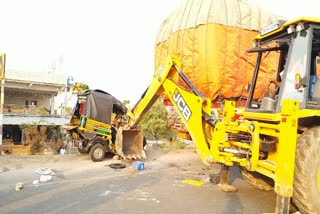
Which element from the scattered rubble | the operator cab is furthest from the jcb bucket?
the operator cab

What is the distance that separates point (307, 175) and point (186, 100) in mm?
2818

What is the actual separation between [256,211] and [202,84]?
4.00m

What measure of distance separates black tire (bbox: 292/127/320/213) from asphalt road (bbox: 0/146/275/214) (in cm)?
82

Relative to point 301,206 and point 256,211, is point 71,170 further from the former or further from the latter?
point 301,206

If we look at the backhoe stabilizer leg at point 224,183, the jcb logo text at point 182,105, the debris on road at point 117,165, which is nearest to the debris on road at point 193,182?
the backhoe stabilizer leg at point 224,183

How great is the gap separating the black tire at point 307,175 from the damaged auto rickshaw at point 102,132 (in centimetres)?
577

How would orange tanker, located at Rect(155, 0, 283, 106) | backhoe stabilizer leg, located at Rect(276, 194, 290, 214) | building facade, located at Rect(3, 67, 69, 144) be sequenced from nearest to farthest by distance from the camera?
backhoe stabilizer leg, located at Rect(276, 194, 290, 214) < orange tanker, located at Rect(155, 0, 283, 106) < building facade, located at Rect(3, 67, 69, 144)

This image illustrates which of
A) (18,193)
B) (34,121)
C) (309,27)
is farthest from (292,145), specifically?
(34,121)

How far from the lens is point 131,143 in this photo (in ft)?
33.2

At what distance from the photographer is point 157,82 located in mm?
7715

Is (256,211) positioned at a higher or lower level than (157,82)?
lower

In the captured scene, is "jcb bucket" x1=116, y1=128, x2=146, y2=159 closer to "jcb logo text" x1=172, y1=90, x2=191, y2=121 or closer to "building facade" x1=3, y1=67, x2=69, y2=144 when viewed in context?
"jcb logo text" x1=172, y1=90, x2=191, y2=121

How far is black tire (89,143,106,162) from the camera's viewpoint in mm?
9805

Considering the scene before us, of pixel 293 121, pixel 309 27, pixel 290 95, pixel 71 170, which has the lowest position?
pixel 71 170
